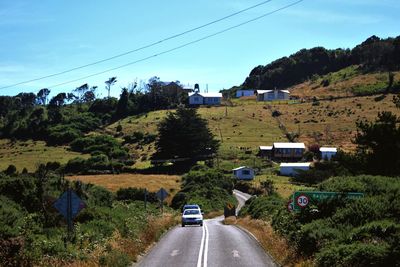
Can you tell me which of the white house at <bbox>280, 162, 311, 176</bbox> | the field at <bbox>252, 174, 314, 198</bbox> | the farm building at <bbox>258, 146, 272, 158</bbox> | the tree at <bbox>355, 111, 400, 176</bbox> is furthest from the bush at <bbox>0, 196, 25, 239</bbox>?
the farm building at <bbox>258, 146, 272, 158</bbox>

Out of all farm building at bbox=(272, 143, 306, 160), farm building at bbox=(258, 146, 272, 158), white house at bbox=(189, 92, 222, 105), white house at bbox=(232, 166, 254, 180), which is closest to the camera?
white house at bbox=(232, 166, 254, 180)

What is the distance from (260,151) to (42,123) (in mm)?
68170

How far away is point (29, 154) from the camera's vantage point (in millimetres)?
121000

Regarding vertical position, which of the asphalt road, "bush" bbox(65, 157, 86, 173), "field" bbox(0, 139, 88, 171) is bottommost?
"bush" bbox(65, 157, 86, 173)

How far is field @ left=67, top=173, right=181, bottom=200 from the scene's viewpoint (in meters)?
83.1

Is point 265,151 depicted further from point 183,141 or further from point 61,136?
point 61,136

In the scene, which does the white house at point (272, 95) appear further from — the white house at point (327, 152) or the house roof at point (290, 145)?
the white house at point (327, 152)

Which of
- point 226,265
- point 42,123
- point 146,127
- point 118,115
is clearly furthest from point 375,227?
point 118,115

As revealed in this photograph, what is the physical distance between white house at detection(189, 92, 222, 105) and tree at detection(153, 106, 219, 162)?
66.1 m

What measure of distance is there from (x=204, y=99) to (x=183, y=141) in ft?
227

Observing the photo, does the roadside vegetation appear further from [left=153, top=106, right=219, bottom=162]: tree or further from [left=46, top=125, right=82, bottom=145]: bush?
[left=46, top=125, right=82, bottom=145]: bush

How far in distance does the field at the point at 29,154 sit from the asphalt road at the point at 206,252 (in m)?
76.3

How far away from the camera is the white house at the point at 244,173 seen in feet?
324

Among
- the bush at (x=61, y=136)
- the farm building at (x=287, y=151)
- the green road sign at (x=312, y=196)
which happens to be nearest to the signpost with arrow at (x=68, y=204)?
the green road sign at (x=312, y=196)
